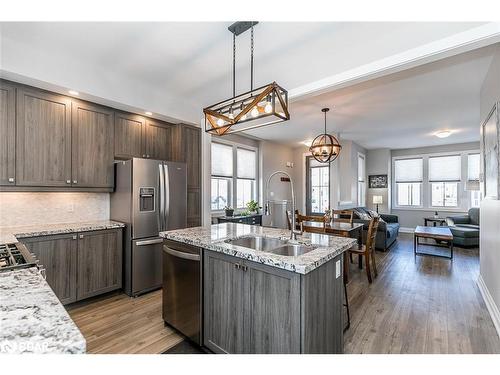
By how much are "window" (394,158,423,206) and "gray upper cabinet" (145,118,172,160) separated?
25.4ft

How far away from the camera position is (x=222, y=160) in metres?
5.52

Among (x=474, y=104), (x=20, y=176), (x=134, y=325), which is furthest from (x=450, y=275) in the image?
(x=20, y=176)

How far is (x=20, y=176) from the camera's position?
8.57 feet

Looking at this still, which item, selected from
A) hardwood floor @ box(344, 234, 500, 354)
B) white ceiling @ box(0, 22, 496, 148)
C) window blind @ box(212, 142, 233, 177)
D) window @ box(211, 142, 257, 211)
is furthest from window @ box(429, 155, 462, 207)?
window blind @ box(212, 142, 233, 177)

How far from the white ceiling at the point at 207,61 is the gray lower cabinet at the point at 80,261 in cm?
167

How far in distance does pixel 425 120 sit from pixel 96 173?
592 cm

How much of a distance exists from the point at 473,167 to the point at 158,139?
338 inches

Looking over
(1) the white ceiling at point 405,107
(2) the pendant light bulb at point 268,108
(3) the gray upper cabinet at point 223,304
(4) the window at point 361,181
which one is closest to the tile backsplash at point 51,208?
(3) the gray upper cabinet at point 223,304

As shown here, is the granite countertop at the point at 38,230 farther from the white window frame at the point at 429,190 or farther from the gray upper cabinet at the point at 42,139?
the white window frame at the point at 429,190

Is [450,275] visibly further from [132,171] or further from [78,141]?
[78,141]

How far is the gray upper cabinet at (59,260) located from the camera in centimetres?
258

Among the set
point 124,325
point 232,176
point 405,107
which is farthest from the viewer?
point 232,176

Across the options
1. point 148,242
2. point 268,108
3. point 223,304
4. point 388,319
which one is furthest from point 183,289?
point 388,319

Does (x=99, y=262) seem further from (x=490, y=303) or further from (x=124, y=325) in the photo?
(x=490, y=303)
